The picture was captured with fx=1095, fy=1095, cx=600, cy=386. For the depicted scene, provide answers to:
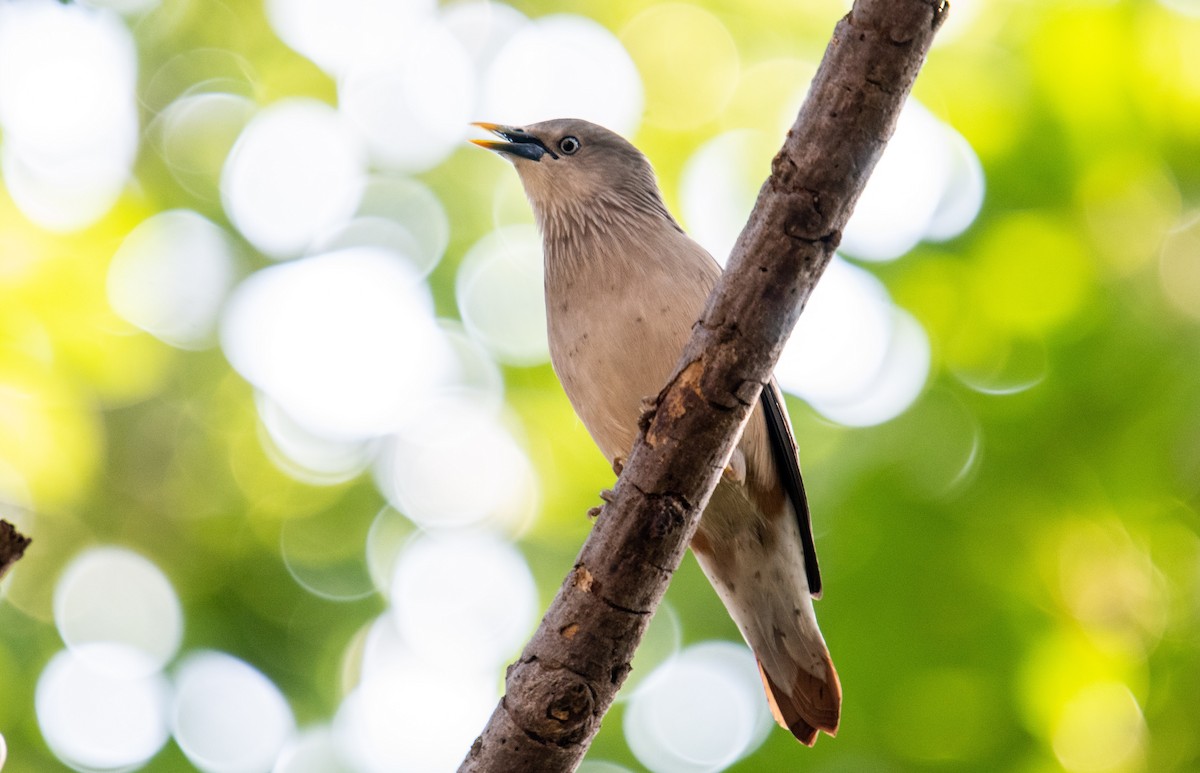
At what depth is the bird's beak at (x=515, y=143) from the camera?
18.1ft

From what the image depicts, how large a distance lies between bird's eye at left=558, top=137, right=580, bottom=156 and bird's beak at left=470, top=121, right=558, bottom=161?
61mm

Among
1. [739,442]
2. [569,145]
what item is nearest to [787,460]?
[739,442]

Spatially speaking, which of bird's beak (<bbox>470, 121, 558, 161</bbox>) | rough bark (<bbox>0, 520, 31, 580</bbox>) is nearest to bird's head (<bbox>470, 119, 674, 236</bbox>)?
bird's beak (<bbox>470, 121, 558, 161</bbox>)

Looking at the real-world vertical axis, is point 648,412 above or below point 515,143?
below

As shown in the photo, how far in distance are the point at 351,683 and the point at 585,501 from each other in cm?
172

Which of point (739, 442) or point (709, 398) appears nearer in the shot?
point (709, 398)

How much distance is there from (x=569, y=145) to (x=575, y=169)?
20cm

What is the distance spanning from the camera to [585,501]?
21.5 ft

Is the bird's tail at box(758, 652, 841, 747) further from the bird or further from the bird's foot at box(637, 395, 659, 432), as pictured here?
the bird's foot at box(637, 395, 659, 432)

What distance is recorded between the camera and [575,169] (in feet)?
17.7

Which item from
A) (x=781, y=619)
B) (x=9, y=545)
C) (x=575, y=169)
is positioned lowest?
(x=9, y=545)

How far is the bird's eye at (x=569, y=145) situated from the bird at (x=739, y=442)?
2.32ft

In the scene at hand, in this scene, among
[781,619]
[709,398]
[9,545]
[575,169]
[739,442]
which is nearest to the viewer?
[9,545]

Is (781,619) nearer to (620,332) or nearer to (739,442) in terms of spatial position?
(739,442)
